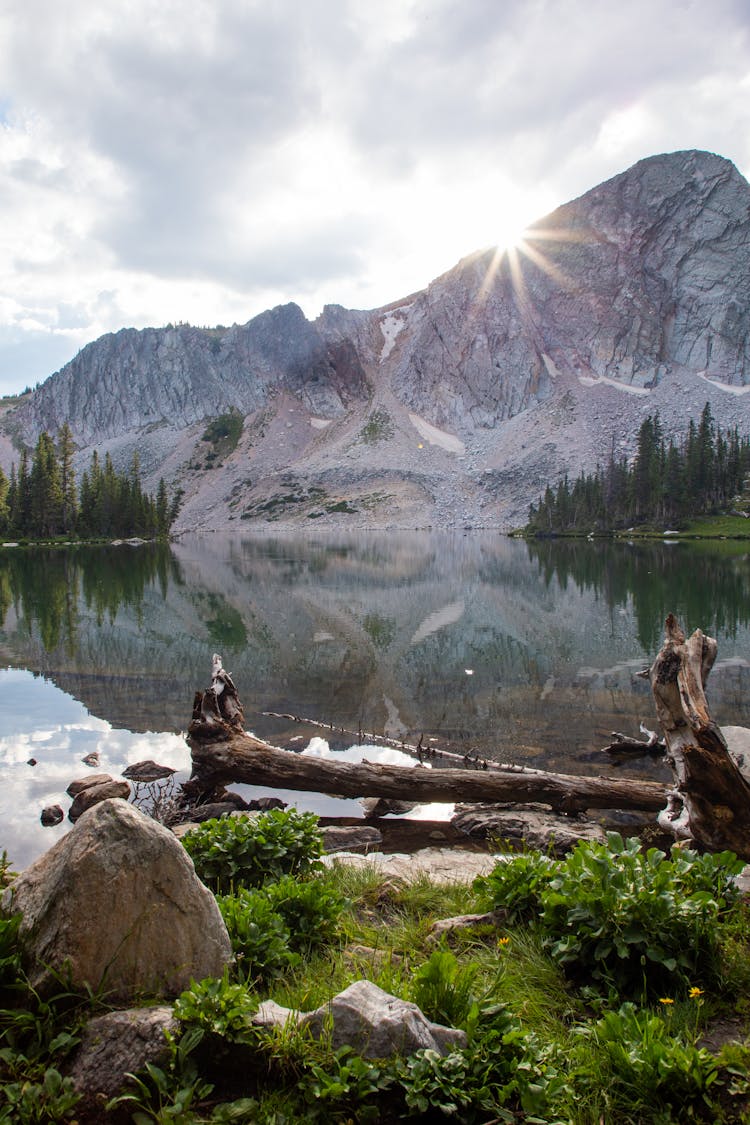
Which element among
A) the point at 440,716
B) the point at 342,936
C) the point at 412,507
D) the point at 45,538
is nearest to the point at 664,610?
the point at 440,716

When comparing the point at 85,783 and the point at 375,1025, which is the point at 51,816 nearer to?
the point at 85,783

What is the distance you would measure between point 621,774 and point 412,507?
184038 mm

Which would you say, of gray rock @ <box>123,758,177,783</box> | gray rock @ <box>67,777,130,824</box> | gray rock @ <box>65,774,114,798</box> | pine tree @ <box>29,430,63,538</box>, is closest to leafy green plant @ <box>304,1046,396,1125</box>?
gray rock @ <box>67,777,130,824</box>

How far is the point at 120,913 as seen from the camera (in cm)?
455

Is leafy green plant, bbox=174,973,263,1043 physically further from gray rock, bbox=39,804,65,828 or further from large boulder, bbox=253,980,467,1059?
gray rock, bbox=39,804,65,828

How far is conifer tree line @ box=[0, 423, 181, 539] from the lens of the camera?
398ft

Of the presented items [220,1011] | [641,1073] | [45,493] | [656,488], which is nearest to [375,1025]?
[220,1011]

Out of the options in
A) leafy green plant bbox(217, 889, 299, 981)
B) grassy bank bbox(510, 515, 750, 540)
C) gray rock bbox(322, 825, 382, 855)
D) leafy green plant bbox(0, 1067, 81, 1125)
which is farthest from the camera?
grassy bank bbox(510, 515, 750, 540)

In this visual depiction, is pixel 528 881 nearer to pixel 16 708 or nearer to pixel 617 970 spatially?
pixel 617 970

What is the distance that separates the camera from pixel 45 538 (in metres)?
126

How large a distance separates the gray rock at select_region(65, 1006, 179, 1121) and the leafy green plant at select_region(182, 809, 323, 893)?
2.63 m

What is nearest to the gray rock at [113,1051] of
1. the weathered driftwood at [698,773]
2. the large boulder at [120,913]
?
the large boulder at [120,913]

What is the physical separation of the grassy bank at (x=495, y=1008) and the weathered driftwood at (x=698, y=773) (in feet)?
9.06

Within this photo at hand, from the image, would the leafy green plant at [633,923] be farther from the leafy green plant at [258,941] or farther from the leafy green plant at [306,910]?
the leafy green plant at [258,941]
